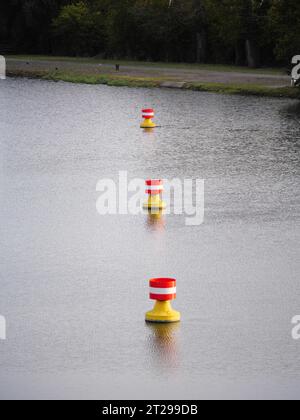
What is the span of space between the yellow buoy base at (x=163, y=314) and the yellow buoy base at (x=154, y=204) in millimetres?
8990

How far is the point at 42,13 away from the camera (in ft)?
318

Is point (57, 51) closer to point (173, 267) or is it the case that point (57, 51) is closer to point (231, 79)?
point (231, 79)

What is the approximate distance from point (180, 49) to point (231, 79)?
2234 cm

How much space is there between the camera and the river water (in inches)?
525

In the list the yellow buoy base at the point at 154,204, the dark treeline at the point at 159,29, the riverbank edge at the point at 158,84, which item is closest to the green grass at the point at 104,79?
the riverbank edge at the point at 158,84

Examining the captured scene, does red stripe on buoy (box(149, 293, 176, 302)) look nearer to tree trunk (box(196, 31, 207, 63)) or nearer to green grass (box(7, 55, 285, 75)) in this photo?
green grass (box(7, 55, 285, 75))

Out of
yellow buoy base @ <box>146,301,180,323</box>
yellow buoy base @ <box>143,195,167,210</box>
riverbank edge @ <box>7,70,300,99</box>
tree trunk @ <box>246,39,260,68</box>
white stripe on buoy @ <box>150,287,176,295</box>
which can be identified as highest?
tree trunk @ <box>246,39,260,68</box>

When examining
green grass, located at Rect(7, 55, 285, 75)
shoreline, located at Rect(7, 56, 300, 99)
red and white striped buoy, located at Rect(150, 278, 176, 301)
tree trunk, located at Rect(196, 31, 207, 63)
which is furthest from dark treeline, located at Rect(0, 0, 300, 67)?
red and white striped buoy, located at Rect(150, 278, 176, 301)

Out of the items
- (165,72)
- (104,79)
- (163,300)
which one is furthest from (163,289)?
(165,72)

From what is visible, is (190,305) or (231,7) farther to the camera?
(231,7)

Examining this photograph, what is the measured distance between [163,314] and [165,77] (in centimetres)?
5222

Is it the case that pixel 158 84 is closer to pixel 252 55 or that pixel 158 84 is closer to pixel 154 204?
pixel 252 55

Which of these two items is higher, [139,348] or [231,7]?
[231,7]
